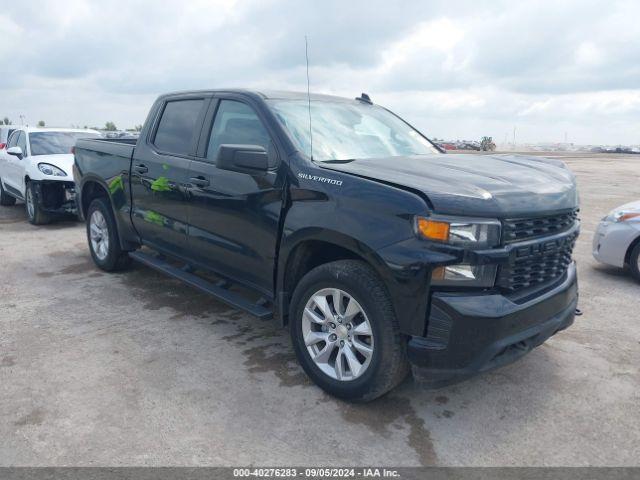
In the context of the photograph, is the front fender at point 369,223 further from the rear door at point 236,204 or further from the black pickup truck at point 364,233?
the rear door at point 236,204

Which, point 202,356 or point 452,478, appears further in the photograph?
point 202,356

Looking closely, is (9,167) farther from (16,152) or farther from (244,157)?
(244,157)

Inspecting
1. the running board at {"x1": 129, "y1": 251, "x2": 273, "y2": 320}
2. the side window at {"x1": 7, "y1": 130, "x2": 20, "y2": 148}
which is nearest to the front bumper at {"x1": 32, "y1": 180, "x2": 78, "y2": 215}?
the side window at {"x1": 7, "y1": 130, "x2": 20, "y2": 148}

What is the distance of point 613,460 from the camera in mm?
2756

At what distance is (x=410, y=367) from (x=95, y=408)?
1908 mm

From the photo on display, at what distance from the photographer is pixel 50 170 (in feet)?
28.6

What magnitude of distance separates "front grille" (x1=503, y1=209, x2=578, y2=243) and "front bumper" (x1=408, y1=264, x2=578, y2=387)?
Answer: 359 millimetres

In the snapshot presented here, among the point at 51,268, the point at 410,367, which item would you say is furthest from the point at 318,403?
the point at 51,268

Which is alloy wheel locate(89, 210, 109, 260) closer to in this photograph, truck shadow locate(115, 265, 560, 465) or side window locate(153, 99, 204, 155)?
side window locate(153, 99, 204, 155)

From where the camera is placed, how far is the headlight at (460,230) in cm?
279

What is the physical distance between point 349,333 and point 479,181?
1.19m

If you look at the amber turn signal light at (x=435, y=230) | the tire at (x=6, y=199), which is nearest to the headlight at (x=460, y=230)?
the amber turn signal light at (x=435, y=230)

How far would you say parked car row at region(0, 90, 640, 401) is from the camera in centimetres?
283

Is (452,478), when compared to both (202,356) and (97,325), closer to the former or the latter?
(202,356)
